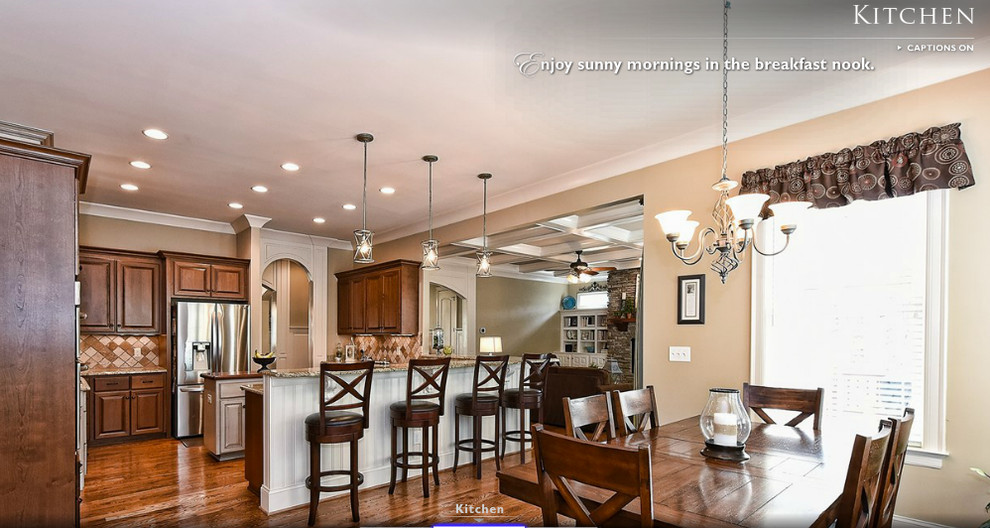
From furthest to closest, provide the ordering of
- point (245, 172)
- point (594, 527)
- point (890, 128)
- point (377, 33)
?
point (245, 172)
point (890, 128)
point (377, 33)
point (594, 527)

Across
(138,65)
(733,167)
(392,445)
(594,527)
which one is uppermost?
(138,65)

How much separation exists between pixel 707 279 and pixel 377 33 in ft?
8.71

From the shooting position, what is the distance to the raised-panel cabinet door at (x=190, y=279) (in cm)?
620

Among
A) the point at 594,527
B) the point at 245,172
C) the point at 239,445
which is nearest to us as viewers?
the point at 594,527

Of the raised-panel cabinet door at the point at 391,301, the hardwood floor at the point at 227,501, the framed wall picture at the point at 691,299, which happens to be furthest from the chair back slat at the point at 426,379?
the raised-panel cabinet door at the point at 391,301

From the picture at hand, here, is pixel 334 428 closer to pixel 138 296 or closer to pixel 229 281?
pixel 229 281

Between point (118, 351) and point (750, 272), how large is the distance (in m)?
6.71

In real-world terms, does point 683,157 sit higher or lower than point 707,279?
higher

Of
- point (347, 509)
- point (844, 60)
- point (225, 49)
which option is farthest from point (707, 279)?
point (225, 49)

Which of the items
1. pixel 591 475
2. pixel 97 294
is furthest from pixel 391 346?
pixel 591 475

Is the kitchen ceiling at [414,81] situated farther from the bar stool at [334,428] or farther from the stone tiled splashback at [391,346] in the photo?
Result: the stone tiled splashback at [391,346]

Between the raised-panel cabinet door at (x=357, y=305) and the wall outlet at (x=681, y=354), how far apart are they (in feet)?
15.3

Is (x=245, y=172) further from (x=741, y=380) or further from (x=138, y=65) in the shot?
(x=741, y=380)

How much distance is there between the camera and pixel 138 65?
9.02ft
